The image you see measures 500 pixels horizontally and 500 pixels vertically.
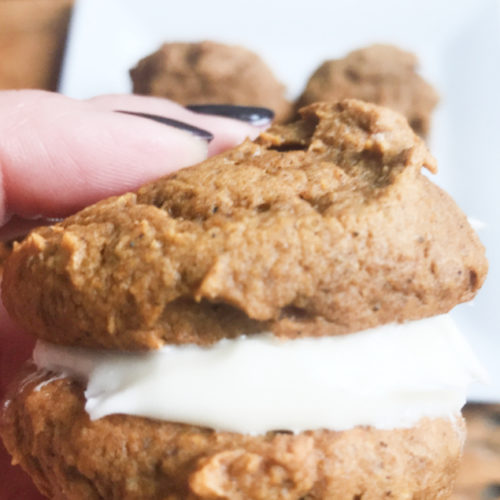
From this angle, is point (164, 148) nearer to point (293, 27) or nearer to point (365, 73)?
point (365, 73)

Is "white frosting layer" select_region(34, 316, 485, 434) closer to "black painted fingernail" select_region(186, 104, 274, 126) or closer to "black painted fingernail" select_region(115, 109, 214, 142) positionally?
"black painted fingernail" select_region(115, 109, 214, 142)

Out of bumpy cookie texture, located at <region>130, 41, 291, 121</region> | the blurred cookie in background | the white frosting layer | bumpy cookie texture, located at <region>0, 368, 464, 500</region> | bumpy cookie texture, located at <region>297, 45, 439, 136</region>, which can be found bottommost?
the blurred cookie in background

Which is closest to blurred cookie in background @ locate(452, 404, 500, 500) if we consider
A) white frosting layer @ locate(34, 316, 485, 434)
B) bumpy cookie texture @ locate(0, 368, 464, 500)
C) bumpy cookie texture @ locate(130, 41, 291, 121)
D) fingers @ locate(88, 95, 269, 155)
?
bumpy cookie texture @ locate(0, 368, 464, 500)

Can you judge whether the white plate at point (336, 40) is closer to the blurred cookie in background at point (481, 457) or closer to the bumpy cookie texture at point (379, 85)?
the bumpy cookie texture at point (379, 85)

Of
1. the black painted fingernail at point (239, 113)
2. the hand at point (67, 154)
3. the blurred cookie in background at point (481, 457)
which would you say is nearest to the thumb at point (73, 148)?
the hand at point (67, 154)

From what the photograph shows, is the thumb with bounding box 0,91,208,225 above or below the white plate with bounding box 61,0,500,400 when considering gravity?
below

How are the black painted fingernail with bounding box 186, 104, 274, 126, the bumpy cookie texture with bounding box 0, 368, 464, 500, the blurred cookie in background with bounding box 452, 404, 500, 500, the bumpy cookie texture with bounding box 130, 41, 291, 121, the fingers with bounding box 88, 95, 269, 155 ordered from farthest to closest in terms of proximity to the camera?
1. the bumpy cookie texture with bounding box 130, 41, 291, 121
2. the black painted fingernail with bounding box 186, 104, 274, 126
3. the fingers with bounding box 88, 95, 269, 155
4. the blurred cookie in background with bounding box 452, 404, 500, 500
5. the bumpy cookie texture with bounding box 0, 368, 464, 500

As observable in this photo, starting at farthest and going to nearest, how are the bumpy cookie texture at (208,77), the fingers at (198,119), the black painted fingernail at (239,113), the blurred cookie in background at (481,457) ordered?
the bumpy cookie texture at (208,77)
the black painted fingernail at (239,113)
the fingers at (198,119)
the blurred cookie in background at (481,457)

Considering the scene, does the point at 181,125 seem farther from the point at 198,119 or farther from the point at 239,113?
the point at 239,113
